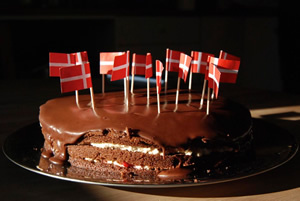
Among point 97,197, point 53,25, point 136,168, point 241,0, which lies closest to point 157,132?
point 136,168

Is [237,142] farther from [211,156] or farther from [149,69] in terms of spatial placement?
[149,69]

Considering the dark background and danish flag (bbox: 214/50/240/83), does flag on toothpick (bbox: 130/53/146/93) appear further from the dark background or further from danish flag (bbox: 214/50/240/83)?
the dark background

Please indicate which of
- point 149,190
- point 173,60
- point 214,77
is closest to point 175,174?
point 149,190

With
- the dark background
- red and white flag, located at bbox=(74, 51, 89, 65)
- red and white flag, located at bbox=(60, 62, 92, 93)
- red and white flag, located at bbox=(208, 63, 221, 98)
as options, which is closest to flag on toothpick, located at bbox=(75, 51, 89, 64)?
red and white flag, located at bbox=(74, 51, 89, 65)

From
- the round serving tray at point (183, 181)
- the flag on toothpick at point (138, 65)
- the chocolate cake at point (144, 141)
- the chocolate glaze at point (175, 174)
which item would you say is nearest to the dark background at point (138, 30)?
the flag on toothpick at point (138, 65)

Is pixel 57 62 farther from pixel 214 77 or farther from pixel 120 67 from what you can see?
pixel 214 77

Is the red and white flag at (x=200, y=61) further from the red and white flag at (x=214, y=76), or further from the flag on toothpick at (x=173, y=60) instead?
the red and white flag at (x=214, y=76)
